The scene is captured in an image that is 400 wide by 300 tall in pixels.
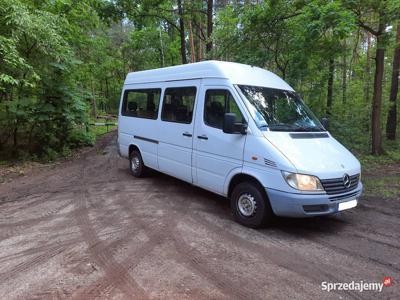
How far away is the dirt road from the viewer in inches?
121

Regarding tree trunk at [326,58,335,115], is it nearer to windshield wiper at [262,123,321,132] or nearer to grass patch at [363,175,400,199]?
grass patch at [363,175,400,199]

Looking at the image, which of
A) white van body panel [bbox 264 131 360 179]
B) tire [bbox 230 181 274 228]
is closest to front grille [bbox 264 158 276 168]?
white van body panel [bbox 264 131 360 179]

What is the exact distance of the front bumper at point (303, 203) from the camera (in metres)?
3.99

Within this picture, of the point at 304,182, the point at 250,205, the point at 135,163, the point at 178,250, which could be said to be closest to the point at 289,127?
the point at 304,182

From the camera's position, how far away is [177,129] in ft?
19.7

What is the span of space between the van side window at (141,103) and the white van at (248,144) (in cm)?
6

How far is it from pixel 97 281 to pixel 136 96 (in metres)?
5.25

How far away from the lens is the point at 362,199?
5.83 meters

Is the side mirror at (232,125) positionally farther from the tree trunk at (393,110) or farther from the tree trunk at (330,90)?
the tree trunk at (393,110)

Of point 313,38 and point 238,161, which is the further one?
point 313,38

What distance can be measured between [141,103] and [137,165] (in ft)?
5.19

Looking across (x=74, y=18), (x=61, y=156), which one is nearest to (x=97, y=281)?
(x=61, y=156)

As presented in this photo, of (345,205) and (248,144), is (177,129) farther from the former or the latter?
(345,205)

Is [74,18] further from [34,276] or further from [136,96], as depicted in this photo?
[34,276]
